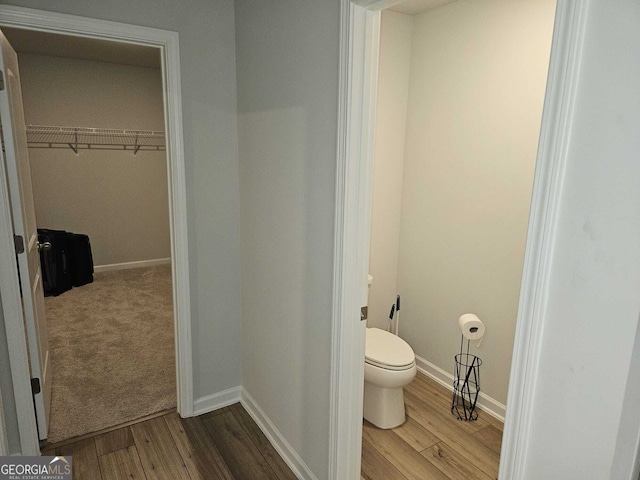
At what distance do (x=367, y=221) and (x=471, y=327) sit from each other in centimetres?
129

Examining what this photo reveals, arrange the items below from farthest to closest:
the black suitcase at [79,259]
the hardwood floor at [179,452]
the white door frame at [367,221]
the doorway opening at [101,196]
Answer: the black suitcase at [79,259], the doorway opening at [101,196], the hardwood floor at [179,452], the white door frame at [367,221]

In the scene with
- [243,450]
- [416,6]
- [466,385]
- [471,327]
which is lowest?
[243,450]

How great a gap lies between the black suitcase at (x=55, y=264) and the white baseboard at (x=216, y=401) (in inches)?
115

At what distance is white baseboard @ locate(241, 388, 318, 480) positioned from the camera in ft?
7.09

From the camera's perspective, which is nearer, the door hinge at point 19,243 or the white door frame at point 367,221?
the white door frame at point 367,221

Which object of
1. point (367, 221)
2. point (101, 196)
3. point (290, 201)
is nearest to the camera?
point (367, 221)

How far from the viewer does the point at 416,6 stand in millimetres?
2736

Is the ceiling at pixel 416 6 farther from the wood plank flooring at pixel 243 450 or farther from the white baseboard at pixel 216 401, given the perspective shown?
the white baseboard at pixel 216 401

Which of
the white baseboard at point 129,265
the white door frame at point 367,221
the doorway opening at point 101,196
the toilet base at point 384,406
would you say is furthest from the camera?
the white baseboard at point 129,265

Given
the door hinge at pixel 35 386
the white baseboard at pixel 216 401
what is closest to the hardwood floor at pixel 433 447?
the white baseboard at pixel 216 401

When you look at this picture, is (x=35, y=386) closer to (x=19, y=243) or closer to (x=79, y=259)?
(x=19, y=243)

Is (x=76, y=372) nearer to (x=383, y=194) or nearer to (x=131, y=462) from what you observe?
(x=131, y=462)

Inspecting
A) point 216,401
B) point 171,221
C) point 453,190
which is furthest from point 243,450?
point 453,190

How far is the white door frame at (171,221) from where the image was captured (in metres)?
1.95
